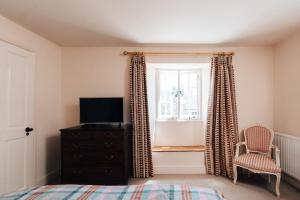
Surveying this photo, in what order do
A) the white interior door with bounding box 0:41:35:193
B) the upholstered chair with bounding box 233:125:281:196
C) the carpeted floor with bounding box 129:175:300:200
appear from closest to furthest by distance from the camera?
the white interior door with bounding box 0:41:35:193
the carpeted floor with bounding box 129:175:300:200
the upholstered chair with bounding box 233:125:281:196

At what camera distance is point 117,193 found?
4.93ft

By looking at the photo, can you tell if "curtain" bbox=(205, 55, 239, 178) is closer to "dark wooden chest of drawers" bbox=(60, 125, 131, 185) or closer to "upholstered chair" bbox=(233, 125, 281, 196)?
"upholstered chair" bbox=(233, 125, 281, 196)

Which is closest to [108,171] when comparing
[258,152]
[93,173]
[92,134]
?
[93,173]

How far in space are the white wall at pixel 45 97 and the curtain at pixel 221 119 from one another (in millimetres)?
2699

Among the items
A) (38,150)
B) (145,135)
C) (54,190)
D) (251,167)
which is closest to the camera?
(54,190)

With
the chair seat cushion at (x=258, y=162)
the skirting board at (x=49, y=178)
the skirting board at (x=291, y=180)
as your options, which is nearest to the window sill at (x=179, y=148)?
the chair seat cushion at (x=258, y=162)

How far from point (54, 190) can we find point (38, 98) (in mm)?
2182

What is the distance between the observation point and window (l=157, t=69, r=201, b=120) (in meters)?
4.50

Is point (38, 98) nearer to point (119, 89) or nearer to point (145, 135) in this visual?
point (119, 89)

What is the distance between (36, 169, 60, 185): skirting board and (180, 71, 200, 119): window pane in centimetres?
259

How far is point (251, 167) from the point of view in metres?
3.09

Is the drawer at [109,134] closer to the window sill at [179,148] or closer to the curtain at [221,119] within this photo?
the window sill at [179,148]

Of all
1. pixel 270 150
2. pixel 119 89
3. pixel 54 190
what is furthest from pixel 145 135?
pixel 54 190

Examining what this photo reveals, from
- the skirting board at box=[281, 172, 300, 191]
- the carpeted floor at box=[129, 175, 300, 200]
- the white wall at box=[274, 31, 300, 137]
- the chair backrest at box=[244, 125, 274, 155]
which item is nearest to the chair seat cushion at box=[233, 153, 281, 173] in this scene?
the chair backrest at box=[244, 125, 274, 155]
